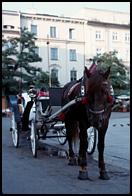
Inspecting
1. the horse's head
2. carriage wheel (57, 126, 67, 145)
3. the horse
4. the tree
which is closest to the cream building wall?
the tree

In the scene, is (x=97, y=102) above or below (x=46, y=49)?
below

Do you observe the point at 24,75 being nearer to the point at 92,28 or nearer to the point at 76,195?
the point at 92,28

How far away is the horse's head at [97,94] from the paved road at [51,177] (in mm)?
992

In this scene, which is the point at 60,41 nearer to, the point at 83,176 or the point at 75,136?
the point at 75,136

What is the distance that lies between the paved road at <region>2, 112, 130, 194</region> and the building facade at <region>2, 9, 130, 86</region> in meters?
47.0

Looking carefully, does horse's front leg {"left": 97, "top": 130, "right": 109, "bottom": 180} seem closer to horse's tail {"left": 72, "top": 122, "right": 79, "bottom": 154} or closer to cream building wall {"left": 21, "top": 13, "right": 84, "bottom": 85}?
horse's tail {"left": 72, "top": 122, "right": 79, "bottom": 154}

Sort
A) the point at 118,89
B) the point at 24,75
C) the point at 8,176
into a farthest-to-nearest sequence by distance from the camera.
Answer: the point at 118,89 → the point at 24,75 → the point at 8,176

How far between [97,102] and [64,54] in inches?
2149

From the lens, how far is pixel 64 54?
201 ft

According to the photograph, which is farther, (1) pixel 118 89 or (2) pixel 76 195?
(1) pixel 118 89

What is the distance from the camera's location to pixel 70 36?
62.0 meters

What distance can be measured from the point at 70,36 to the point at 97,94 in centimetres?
5574

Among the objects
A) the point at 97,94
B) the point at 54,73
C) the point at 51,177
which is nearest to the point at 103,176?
the point at 51,177

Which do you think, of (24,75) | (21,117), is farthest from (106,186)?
(24,75)
